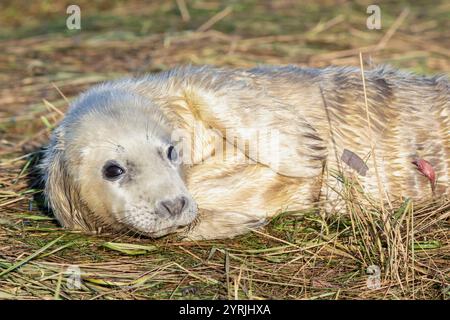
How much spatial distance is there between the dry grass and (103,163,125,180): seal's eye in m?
0.33

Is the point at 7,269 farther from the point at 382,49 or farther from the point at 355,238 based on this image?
the point at 382,49

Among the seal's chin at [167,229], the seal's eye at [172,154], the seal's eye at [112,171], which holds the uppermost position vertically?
the seal's eye at [172,154]

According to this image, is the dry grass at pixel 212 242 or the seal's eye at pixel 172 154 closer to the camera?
the dry grass at pixel 212 242

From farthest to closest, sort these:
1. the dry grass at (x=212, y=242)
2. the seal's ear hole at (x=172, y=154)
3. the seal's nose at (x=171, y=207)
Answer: the seal's ear hole at (x=172, y=154) < the seal's nose at (x=171, y=207) < the dry grass at (x=212, y=242)

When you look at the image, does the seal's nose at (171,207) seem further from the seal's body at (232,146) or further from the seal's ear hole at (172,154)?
the seal's ear hole at (172,154)

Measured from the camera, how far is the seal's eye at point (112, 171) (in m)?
3.90

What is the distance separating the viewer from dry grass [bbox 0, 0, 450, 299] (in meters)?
3.59

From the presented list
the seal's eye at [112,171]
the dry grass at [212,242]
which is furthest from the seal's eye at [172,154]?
the dry grass at [212,242]

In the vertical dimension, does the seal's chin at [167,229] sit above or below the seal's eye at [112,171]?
below

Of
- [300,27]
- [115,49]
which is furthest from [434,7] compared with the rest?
[115,49]

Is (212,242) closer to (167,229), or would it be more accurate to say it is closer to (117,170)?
(167,229)

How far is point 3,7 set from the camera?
962 centimetres

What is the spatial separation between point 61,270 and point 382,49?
172 inches

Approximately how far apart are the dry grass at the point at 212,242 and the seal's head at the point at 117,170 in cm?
16
